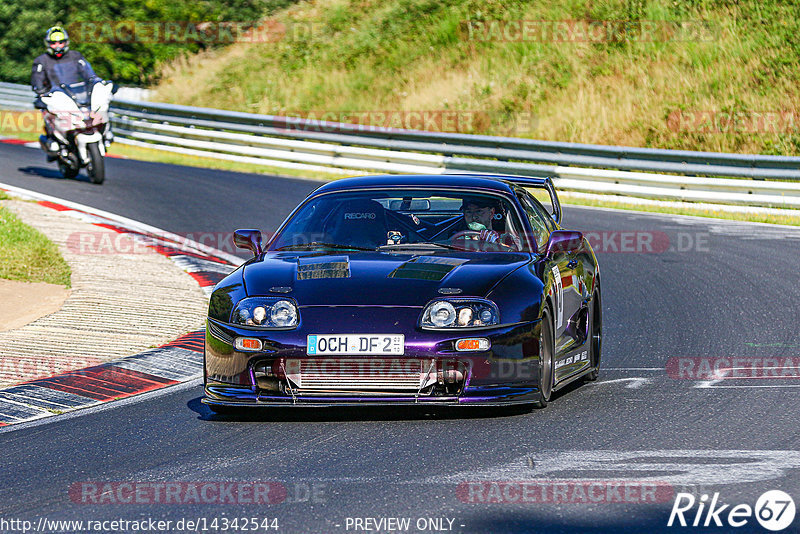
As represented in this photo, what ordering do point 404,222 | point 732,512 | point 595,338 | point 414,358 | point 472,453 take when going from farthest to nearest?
1. point 595,338
2. point 404,222
3. point 414,358
4. point 472,453
5. point 732,512

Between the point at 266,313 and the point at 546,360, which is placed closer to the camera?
the point at 266,313

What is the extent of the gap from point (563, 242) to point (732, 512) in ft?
10.7

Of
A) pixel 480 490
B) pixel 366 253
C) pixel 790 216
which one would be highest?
pixel 366 253

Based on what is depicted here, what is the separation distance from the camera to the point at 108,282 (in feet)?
40.0

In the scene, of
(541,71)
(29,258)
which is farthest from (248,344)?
(541,71)

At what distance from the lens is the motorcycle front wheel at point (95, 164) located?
64.3 feet

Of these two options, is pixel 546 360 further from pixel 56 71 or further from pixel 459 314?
pixel 56 71

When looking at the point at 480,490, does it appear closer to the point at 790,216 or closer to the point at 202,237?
the point at 202,237

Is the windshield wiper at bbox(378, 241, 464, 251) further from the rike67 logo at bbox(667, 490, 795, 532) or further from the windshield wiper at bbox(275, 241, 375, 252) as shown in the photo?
the rike67 logo at bbox(667, 490, 795, 532)

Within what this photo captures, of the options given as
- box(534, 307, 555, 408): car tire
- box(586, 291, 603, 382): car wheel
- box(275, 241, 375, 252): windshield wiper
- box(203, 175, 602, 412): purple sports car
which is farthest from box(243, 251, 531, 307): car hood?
box(586, 291, 603, 382): car wheel

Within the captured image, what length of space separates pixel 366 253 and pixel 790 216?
1280 centimetres

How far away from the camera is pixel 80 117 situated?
18.9 meters

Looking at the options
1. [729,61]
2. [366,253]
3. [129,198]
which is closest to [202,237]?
[129,198]

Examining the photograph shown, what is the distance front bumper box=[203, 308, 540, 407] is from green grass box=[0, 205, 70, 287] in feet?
17.8
